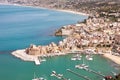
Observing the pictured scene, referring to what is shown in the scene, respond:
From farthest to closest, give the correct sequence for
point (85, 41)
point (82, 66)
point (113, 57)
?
point (85, 41) < point (113, 57) < point (82, 66)

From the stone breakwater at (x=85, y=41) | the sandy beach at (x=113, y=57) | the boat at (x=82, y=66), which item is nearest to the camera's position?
the boat at (x=82, y=66)

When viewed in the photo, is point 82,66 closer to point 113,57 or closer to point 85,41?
point 113,57

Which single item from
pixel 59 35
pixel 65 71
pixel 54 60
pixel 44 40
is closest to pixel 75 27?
pixel 59 35

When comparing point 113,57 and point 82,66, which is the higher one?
point 82,66

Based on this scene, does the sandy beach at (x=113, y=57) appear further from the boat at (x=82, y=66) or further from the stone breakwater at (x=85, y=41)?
the boat at (x=82, y=66)

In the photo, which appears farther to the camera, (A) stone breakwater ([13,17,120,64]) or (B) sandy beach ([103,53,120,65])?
(A) stone breakwater ([13,17,120,64])

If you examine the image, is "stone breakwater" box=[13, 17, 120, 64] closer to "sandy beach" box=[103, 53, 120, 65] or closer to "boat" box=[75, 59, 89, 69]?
"sandy beach" box=[103, 53, 120, 65]

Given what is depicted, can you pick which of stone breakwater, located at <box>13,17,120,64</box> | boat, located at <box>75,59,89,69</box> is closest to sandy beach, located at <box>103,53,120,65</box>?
stone breakwater, located at <box>13,17,120,64</box>

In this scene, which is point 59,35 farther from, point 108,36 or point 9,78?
point 9,78

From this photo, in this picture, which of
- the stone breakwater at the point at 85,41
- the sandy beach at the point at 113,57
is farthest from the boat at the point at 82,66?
the stone breakwater at the point at 85,41

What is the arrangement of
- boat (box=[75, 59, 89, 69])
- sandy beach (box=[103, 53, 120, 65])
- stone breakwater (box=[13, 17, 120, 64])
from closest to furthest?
boat (box=[75, 59, 89, 69])
sandy beach (box=[103, 53, 120, 65])
stone breakwater (box=[13, 17, 120, 64])

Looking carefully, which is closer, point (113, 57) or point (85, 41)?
point (113, 57)

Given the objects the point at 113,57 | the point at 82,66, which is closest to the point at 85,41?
the point at 113,57
